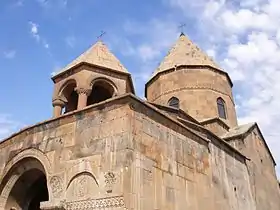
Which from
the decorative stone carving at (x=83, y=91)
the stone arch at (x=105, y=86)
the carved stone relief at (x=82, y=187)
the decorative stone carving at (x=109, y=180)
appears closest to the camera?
the decorative stone carving at (x=109, y=180)

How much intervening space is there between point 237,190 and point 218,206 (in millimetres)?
1321

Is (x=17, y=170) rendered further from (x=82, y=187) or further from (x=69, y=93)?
(x=69, y=93)

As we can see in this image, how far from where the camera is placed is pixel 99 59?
1012 cm

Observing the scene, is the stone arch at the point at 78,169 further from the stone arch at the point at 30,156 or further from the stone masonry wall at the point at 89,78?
the stone masonry wall at the point at 89,78

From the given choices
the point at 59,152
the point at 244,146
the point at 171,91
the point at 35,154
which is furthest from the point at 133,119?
the point at 171,91

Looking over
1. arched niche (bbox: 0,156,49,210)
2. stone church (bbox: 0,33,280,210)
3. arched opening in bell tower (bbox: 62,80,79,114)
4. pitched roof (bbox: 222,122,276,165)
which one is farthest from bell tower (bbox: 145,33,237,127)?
arched niche (bbox: 0,156,49,210)

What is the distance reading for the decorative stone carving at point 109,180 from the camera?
4.85 meters

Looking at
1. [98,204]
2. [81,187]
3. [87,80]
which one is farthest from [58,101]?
[98,204]

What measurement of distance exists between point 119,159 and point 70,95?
554 centimetres

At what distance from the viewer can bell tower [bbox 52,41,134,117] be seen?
9.49m

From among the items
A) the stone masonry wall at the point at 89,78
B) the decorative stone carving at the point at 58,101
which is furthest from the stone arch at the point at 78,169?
the decorative stone carving at the point at 58,101

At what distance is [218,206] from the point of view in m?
6.72

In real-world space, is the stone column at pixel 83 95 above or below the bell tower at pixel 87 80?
below

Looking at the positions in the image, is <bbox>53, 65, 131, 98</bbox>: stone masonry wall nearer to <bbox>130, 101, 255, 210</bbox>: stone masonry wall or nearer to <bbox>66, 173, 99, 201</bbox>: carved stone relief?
<bbox>130, 101, 255, 210</bbox>: stone masonry wall
